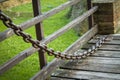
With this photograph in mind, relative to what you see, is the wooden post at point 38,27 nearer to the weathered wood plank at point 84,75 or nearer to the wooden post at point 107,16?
the weathered wood plank at point 84,75

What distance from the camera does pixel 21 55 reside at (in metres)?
3.39

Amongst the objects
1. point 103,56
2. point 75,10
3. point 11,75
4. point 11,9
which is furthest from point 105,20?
point 11,9

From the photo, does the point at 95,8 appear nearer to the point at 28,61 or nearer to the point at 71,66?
the point at 71,66

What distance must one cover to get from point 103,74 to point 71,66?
19.9 inches

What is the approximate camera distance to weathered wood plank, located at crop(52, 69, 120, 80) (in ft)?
12.3

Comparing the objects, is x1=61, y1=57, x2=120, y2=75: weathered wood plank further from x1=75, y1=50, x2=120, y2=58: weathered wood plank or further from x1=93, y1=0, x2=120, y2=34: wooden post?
x1=93, y1=0, x2=120, y2=34: wooden post

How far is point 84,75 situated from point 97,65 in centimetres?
36

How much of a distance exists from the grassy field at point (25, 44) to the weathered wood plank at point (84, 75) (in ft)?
7.55

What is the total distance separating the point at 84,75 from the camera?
387cm

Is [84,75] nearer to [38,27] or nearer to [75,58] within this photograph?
[75,58]

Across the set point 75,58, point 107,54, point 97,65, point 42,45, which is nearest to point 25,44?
point 107,54

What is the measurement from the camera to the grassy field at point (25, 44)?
21.4 ft

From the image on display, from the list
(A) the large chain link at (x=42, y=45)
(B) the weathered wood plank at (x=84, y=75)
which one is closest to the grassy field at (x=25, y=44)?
(A) the large chain link at (x=42, y=45)

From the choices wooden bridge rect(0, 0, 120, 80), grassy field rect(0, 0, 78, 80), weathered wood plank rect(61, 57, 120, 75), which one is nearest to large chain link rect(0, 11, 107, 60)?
wooden bridge rect(0, 0, 120, 80)
